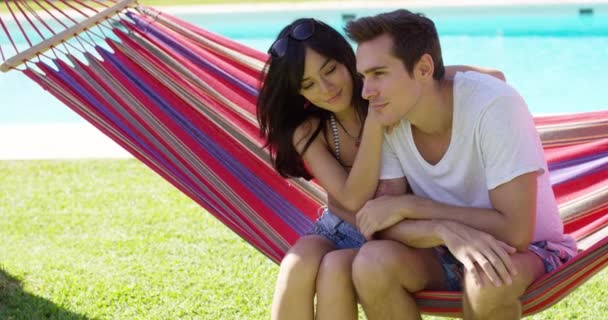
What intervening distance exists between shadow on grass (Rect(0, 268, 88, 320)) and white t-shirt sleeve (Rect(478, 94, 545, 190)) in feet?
5.41

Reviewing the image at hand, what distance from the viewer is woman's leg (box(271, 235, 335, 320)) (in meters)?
2.34

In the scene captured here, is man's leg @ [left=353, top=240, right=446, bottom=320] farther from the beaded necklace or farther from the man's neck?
the beaded necklace

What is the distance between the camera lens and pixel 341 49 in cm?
259

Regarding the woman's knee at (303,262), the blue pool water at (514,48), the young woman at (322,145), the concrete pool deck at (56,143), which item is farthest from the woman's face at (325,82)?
the blue pool water at (514,48)

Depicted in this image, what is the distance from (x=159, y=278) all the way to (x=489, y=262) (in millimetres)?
1809

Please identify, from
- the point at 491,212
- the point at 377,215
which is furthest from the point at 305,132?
the point at 491,212

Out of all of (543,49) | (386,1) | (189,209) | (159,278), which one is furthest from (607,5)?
(159,278)

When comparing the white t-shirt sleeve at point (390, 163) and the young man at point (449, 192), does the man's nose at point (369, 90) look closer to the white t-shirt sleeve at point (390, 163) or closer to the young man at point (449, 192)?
the young man at point (449, 192)

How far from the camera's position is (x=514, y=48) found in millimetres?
10172

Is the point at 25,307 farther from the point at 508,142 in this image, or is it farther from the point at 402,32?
the point at 508,142

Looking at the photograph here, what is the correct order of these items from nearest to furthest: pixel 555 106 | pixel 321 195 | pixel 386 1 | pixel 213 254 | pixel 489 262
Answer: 1. pixel 489 262
2. pixel 321 195
3. pixel 213 254
4. pixel 555 106
5. pixel 386 1

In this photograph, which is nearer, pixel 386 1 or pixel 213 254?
pixel 213 254

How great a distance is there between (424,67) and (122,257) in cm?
203

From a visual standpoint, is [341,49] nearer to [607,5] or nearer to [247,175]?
[247,175]
